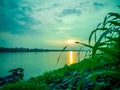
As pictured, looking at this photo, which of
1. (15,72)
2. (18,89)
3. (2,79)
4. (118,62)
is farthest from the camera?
(15,72)

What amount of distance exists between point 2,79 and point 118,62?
21.7 m

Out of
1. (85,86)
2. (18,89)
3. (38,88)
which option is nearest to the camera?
(85,86)

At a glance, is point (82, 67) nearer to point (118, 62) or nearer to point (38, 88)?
point (118, 62)

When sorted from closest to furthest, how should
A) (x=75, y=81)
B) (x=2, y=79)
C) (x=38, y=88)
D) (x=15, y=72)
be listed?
(x=75, y=81)
(x=38, y=88)
(x=2, y=79)
(x=15, y=72)

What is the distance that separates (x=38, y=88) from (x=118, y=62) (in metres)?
4.09

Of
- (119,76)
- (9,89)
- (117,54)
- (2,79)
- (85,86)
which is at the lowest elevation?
(2,79)

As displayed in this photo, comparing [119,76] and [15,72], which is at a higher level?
[119,76]

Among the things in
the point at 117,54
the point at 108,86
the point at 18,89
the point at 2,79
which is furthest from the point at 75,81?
the point at 2,79

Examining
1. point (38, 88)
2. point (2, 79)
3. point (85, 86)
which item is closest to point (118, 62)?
point (85, 86)

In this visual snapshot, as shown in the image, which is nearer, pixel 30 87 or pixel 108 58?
pixel 108 58

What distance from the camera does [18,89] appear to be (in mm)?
6438

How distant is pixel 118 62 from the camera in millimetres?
2053

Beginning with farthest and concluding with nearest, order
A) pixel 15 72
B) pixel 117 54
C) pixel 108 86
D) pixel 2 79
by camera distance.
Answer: pixel 15 72
pixel 2 79
pixel 108 86
pixel 117 54

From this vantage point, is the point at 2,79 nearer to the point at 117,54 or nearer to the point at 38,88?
the point at 38,88
